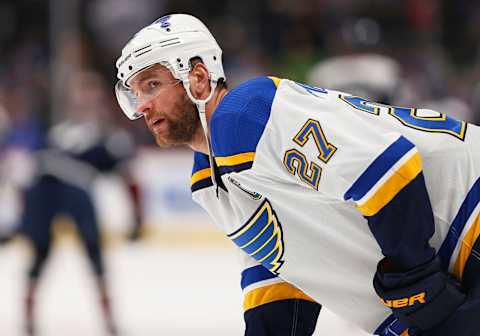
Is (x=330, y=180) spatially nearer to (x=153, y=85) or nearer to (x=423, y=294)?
(x=423, y=294)

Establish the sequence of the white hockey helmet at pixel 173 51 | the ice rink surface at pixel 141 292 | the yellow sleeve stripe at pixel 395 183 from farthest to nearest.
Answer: the ice rink surface at pixel 141 292, the white hockey helmet at pixel 173 51, the yellow sleeve stripe at pixel 395 183

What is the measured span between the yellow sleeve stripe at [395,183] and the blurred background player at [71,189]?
3138 mm

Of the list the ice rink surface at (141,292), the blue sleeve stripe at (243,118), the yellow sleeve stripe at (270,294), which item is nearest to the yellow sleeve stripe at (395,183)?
the blue sleeve stripe at (243,118)

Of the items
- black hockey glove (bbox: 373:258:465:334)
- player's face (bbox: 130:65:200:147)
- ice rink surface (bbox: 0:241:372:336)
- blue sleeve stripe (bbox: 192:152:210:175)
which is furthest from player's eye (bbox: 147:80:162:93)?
ice rink surface (bbox: 0:241:372:336)

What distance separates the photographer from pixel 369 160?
164 centimetres

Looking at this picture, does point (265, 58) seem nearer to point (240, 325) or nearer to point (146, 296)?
point (146, 296)

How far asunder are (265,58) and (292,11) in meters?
0.64

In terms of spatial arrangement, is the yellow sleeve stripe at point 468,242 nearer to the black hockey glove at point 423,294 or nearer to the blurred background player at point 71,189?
the black hockey glove at point 423,294

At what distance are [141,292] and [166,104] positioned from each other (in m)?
3.61

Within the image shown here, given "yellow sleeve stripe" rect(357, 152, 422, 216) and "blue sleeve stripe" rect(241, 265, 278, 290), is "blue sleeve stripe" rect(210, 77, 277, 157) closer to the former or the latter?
"yellow sleeve stripe" rect(357, 152, 422, 216)

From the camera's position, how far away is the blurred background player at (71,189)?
4719 mm

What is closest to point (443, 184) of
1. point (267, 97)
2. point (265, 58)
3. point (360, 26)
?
point (267, 97)

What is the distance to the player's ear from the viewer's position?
1997 mm

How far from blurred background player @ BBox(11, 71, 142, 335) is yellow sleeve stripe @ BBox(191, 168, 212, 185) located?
8.43ft
